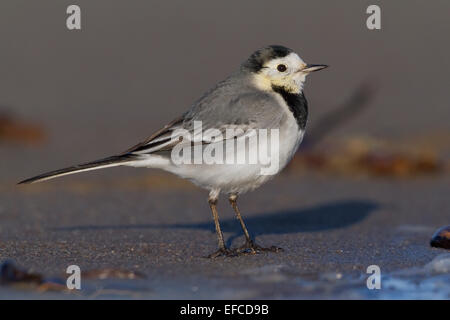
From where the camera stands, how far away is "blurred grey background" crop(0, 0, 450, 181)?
43.1 ft

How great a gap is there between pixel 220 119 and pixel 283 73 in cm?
75

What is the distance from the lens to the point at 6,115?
1282 centimetres

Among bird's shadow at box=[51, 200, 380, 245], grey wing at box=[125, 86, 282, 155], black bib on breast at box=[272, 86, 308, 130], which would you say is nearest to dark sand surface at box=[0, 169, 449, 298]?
bird's shadow at box=[51, 200, 380, 245]

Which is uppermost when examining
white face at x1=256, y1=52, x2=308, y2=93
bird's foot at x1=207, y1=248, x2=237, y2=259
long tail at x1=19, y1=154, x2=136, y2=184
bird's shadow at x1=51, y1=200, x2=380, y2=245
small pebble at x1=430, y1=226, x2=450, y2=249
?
white face at x1=256, y1=52, x2=308, y2=93

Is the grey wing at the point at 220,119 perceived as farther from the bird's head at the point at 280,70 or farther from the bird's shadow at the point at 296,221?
the bird's shadow at the point at 296,221

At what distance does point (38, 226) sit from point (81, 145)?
3.89 metres

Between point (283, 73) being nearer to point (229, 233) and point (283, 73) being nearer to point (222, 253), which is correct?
point (222, 253)

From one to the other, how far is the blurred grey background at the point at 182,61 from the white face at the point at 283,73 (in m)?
4.99

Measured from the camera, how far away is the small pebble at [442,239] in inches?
264

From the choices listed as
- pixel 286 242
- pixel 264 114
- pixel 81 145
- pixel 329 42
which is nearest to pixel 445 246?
pixel 286 242

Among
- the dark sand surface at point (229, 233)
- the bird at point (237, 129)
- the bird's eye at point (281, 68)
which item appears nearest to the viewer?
the dark sand surface at point (229, 233)

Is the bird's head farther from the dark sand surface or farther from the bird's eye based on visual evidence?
the dark sand surface

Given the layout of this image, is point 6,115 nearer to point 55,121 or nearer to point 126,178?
point 55,121

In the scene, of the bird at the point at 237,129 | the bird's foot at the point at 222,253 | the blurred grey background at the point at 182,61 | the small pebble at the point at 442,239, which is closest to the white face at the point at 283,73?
the bird at the point at 237,129
